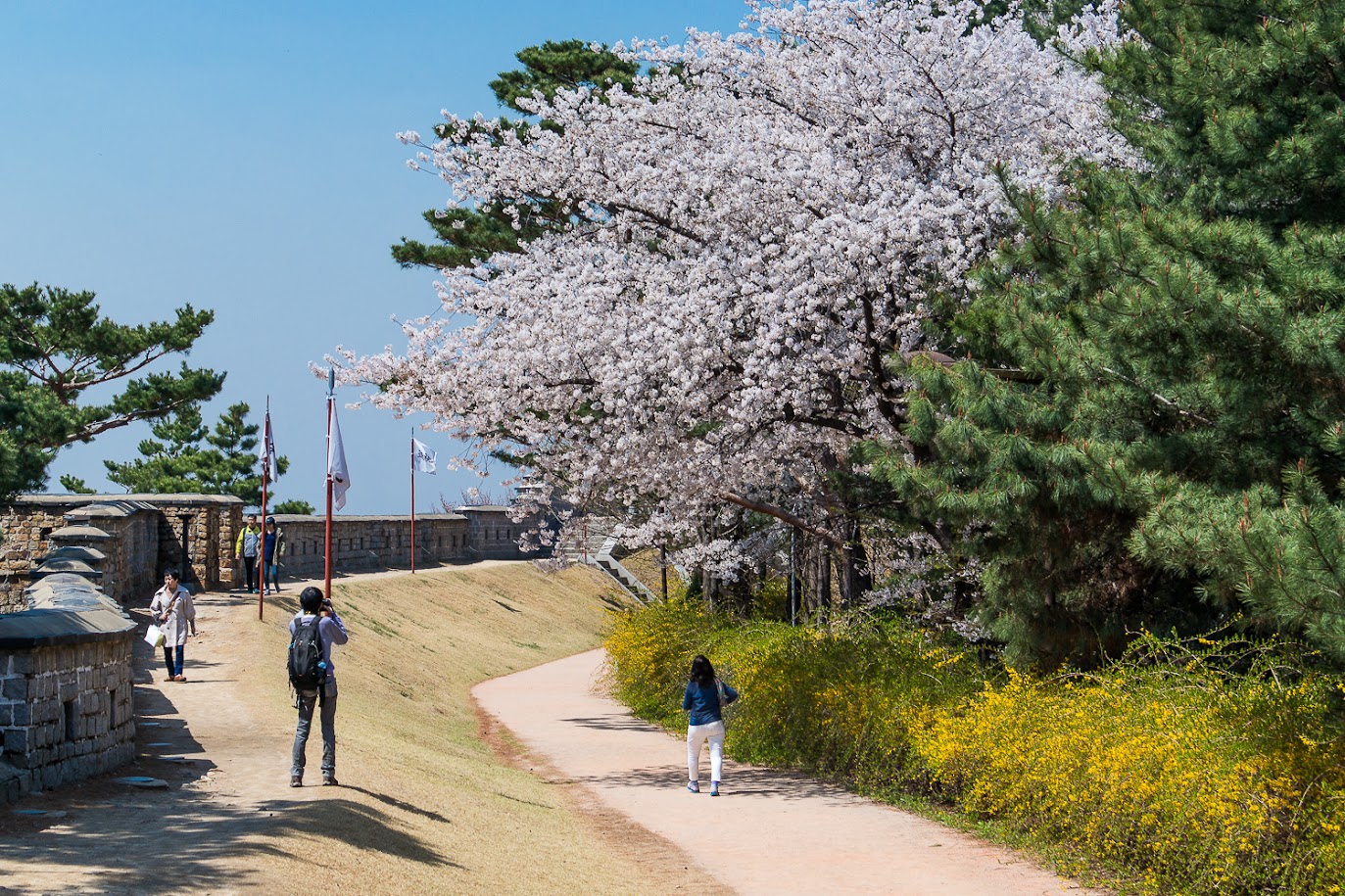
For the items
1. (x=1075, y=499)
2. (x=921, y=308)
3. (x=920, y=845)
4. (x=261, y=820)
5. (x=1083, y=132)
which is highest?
(x=1083, y=132)

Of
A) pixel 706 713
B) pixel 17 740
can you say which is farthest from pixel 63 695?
pixel 706 713

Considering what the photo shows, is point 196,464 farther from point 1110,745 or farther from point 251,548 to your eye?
point 1110,745

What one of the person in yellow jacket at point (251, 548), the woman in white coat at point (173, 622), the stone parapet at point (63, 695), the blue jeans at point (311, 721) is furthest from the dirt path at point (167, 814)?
the person in yellow jacket at point (251, 548)

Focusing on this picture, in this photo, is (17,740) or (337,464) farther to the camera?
(337,464)

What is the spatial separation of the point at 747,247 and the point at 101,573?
32.9 feet

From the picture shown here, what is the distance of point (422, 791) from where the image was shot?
12.7 m

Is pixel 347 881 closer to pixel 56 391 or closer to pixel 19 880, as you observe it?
pixel 19 880

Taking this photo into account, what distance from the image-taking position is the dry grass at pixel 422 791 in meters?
9.30

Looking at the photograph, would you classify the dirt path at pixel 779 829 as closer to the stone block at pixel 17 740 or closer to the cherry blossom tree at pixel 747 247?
the cherry blossom tree at pixel 747 247

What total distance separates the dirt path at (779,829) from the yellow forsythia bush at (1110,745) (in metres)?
0.54

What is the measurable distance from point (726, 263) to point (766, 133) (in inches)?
63.9

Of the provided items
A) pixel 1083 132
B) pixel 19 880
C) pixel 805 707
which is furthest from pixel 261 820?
pixel 1083 132

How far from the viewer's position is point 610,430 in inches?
651

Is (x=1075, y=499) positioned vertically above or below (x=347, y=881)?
above
